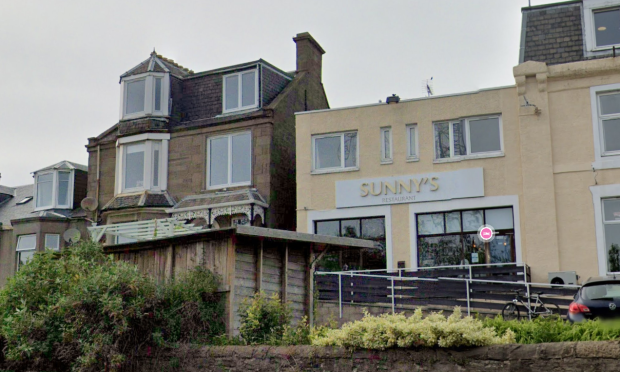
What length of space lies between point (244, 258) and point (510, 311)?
722 cm

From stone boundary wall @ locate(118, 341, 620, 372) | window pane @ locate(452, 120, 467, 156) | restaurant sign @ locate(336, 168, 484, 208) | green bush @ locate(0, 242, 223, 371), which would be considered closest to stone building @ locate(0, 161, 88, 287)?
restaurant sign @ locate(336, 168, 484, 208)

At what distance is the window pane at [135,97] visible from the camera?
32.4 m

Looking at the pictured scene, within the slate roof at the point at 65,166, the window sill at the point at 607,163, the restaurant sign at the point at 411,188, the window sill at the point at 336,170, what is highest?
the slate roof at the point at 65,166

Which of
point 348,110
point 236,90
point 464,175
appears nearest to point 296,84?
point 236,90

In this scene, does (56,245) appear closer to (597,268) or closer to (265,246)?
(265,246)

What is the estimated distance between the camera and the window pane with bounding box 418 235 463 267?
2498cm

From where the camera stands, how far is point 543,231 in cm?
2336

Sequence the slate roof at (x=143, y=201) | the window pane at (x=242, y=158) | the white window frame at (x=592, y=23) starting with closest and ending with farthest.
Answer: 1. the white window frame at (x=592, y=23)
2. the window pane at (x=242, y=158)
3. the slate roof at (x=143, y=201)

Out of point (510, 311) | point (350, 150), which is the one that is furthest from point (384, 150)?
point (510, 311)

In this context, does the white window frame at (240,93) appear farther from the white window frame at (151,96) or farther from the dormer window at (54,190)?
the dormer window at (54,190)

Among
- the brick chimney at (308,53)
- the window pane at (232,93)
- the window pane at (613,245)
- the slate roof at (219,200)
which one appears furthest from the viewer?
the brick chimney at (308,53)

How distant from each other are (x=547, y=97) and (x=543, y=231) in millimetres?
4190

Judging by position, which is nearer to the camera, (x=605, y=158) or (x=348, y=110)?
(x=605, y=158)

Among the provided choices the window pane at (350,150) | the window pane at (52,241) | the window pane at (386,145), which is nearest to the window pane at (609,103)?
the window pane at (386,145)
